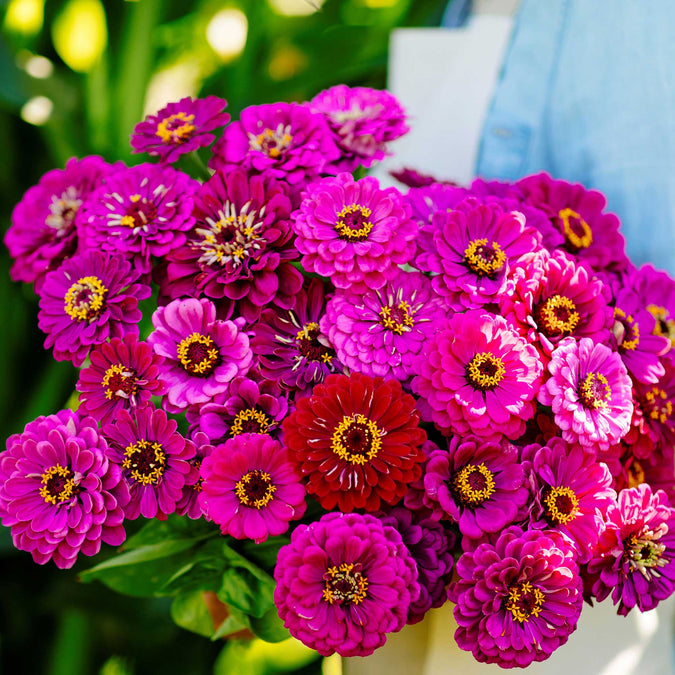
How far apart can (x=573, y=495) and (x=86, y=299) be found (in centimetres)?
37

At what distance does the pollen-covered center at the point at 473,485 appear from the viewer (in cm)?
43

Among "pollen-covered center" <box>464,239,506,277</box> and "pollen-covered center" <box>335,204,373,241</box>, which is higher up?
"pollen-covered center" <box>335,204,373,241</box>

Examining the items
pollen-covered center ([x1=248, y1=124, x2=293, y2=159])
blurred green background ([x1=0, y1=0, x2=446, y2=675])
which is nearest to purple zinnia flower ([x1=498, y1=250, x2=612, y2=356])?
pollen-covered center ([x1=248, y1=124, x2=293, y2=159])

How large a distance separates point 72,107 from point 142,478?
97cm

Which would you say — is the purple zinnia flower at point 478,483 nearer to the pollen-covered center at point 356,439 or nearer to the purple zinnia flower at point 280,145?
the pollen-covered center at point 356,439

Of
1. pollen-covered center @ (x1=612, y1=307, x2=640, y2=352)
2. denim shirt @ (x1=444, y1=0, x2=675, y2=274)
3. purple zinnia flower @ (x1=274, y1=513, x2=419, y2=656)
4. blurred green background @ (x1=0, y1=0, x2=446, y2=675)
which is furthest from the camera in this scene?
blurred green background @ (x1=0, y1=0, x2=446, y2=675)

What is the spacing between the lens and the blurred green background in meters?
1.10

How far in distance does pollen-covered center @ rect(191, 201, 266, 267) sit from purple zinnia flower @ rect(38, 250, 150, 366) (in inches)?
2.2

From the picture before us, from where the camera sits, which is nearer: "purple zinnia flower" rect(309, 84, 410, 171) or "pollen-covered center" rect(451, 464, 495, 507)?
"pollen-covered center" rect(451, 464, 495, 507)

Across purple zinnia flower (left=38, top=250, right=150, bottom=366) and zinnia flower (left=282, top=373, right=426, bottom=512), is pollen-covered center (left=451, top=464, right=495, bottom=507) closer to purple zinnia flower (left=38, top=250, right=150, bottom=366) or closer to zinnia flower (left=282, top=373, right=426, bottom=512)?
zinnia flower (left=282, top=373, right=426, bottom=512)

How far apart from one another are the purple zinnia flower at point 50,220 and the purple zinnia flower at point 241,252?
126 millimetres

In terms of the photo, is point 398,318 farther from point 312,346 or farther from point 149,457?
point 149,457

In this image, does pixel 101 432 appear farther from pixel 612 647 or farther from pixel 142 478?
pixel 612 647

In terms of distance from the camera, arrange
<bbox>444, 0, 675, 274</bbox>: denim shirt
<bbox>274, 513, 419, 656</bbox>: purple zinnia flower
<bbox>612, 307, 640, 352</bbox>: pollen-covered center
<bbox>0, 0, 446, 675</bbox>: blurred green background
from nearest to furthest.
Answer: <bbox>274, 513, 419, 656</bbox>: purple zinnia flower < <bbox>612, 307, 640, 352</bbox>: pollen-covered center < <bbox>444, 0, 675, 274</bbox>: denim shirt < <bbox>0, 0, 446, 675</bbox>: blurred green background
